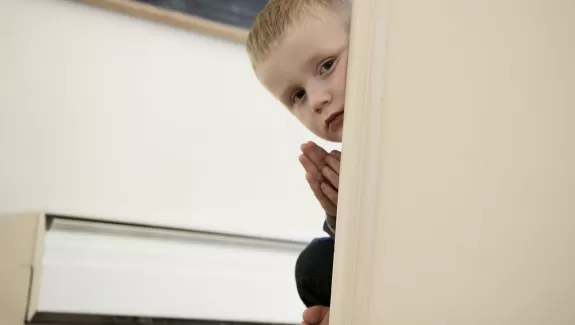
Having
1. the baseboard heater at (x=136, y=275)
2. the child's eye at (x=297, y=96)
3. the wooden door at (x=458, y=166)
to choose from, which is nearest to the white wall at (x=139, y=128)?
the baseboard heater at (x=136, y=275)

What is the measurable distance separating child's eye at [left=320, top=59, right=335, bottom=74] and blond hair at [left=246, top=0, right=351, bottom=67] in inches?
2.0

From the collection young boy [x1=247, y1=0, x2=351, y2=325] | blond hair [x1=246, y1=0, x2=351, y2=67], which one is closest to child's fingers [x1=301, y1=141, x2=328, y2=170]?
young boy [x1=247, y1=0, x2=351, y2=325]

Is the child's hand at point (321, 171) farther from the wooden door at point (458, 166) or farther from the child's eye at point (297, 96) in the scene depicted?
the wooden door at point (458, 166)

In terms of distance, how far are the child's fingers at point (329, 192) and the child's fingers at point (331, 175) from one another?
0.04ft

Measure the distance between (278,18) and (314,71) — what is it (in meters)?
0.10

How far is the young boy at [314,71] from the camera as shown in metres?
0.71

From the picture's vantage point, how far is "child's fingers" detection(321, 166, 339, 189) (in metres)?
0.69

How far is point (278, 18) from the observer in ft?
2.53

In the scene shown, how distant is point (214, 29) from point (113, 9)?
8.5 inches

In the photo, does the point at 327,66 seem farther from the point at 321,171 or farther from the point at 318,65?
the point at 321,171

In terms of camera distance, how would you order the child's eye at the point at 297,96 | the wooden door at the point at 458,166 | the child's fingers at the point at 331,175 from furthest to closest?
the child's eye at the point at 297,96 → the child's fingers at the point at 331,175 → the wooden door at the point at 458,166

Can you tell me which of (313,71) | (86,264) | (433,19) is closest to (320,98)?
(313,71)

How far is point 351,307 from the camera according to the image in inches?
14.2

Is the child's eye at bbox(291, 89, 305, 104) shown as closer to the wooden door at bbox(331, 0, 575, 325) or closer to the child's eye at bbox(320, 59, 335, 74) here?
the child's eye at bbox(320, 59, 335, 74)
